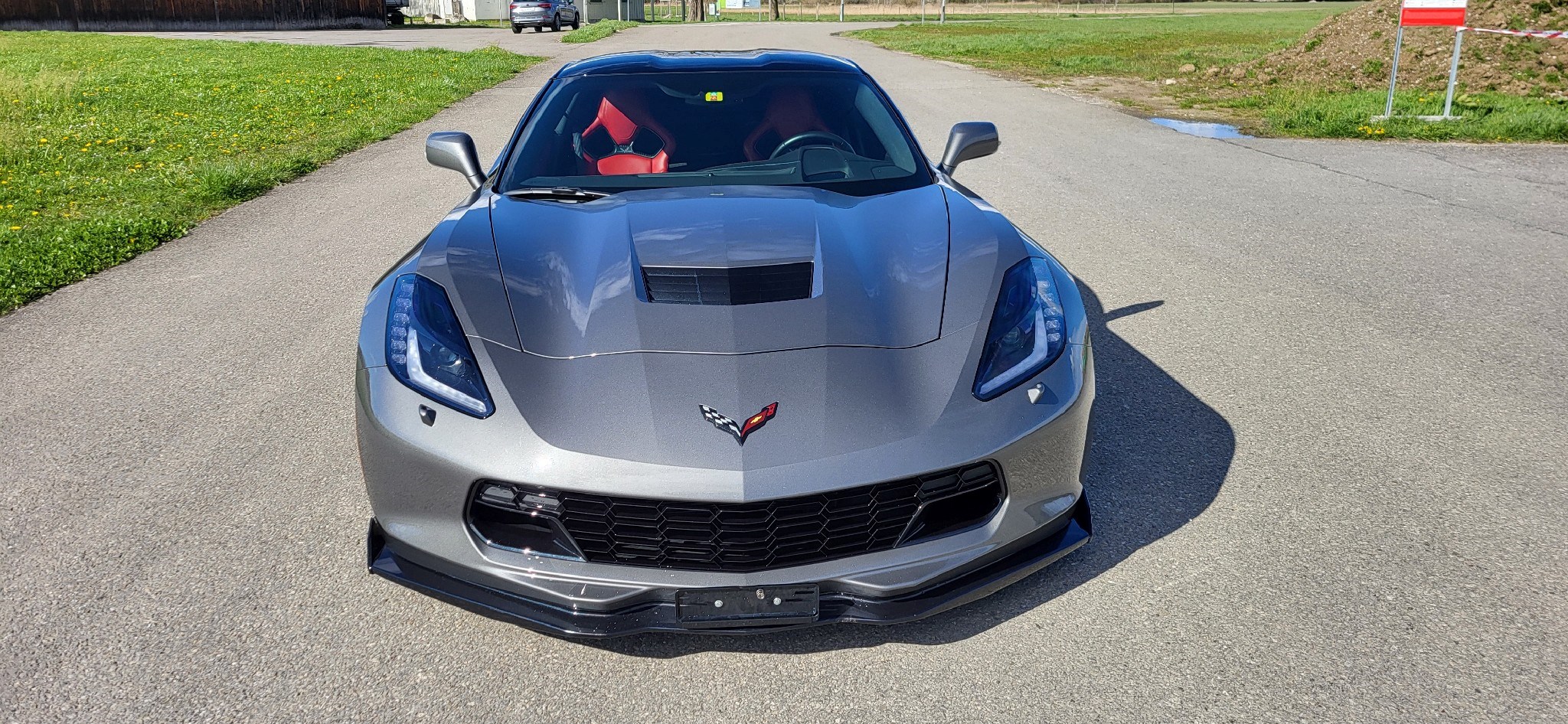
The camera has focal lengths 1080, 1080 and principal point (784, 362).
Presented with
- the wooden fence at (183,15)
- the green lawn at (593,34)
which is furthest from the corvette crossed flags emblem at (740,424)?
the wooden fence at (183,15)

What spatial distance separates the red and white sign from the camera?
12.4m

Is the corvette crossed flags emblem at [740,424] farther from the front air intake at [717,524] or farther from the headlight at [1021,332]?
the headlight at [1021,332]

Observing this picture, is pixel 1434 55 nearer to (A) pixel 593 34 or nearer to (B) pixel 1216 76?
(B) pixel 1216 76

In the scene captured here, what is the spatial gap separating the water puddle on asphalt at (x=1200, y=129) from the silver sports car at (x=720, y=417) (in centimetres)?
1048

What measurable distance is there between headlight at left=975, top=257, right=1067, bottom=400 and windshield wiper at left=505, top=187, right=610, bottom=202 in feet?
4.54

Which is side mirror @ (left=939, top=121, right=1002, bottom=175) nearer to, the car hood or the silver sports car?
the car hood

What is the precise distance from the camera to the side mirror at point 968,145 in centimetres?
421

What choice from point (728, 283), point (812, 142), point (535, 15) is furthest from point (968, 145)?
point (535, 15)

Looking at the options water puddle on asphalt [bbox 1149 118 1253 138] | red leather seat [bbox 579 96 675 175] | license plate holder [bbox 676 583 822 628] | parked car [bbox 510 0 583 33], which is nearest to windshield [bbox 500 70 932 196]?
red leather seat [bbox 579 96 675 175]

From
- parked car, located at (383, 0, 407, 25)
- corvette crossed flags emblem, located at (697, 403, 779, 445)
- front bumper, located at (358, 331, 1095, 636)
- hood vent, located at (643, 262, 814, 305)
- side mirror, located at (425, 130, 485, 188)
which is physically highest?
parked car, located at (383, 0, 407, 25)

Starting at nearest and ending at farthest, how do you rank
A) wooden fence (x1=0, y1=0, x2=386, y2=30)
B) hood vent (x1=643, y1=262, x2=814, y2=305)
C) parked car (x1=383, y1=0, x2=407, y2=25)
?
hood vent (x1=643, y1=262, x2=814, y2=305) → wooden fence (x1=0, y1=0, x2=386, y2=30) → parked car (x1=383, y1=0, x2=407, y2=25)

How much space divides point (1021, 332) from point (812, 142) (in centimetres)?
152

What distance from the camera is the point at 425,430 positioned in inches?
97.8

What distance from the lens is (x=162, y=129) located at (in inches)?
485
